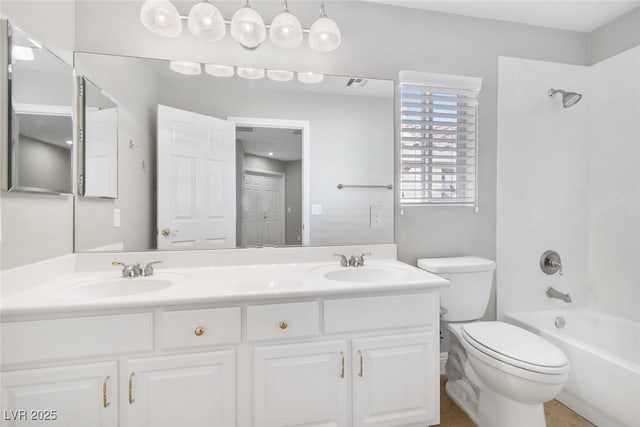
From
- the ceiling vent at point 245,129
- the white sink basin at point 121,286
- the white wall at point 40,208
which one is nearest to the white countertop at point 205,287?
the white sink basin at point 121,286

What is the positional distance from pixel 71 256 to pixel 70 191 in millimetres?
324

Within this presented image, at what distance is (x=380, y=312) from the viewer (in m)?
1.35

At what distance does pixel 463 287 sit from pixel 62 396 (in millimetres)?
1939

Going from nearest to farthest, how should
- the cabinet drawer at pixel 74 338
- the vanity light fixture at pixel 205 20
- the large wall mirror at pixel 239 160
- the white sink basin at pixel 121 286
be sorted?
the cabinet drawer at pixel 74 338, the white sink basin at pixel 121 286, the vanity light fixture at pixel 205 20, the large wall mirror at pixel 239 160

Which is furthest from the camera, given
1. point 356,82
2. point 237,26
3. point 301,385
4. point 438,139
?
point 438,139

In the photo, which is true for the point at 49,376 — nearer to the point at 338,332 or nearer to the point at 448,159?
the point at 338,332

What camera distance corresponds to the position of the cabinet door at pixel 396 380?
1340 mm

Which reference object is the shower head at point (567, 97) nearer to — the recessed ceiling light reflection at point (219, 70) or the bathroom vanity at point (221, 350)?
the bathroom vanity at point (221, 350)

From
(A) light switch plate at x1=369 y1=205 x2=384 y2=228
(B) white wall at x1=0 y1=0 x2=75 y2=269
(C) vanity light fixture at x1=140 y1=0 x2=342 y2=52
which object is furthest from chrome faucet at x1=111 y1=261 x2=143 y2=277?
(A) light switch plate at x1=369 y1=205 x2=384 y2=228

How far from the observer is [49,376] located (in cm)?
105

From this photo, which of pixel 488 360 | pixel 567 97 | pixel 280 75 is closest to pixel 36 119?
pixel 280 75

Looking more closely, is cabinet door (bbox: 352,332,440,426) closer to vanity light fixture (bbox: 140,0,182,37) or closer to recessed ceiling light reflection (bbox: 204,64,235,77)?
recessed ceiling light reflection (bbox: 204,64,235,77)

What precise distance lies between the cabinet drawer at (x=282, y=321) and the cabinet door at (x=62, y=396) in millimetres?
522

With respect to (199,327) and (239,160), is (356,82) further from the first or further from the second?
(199,327)
